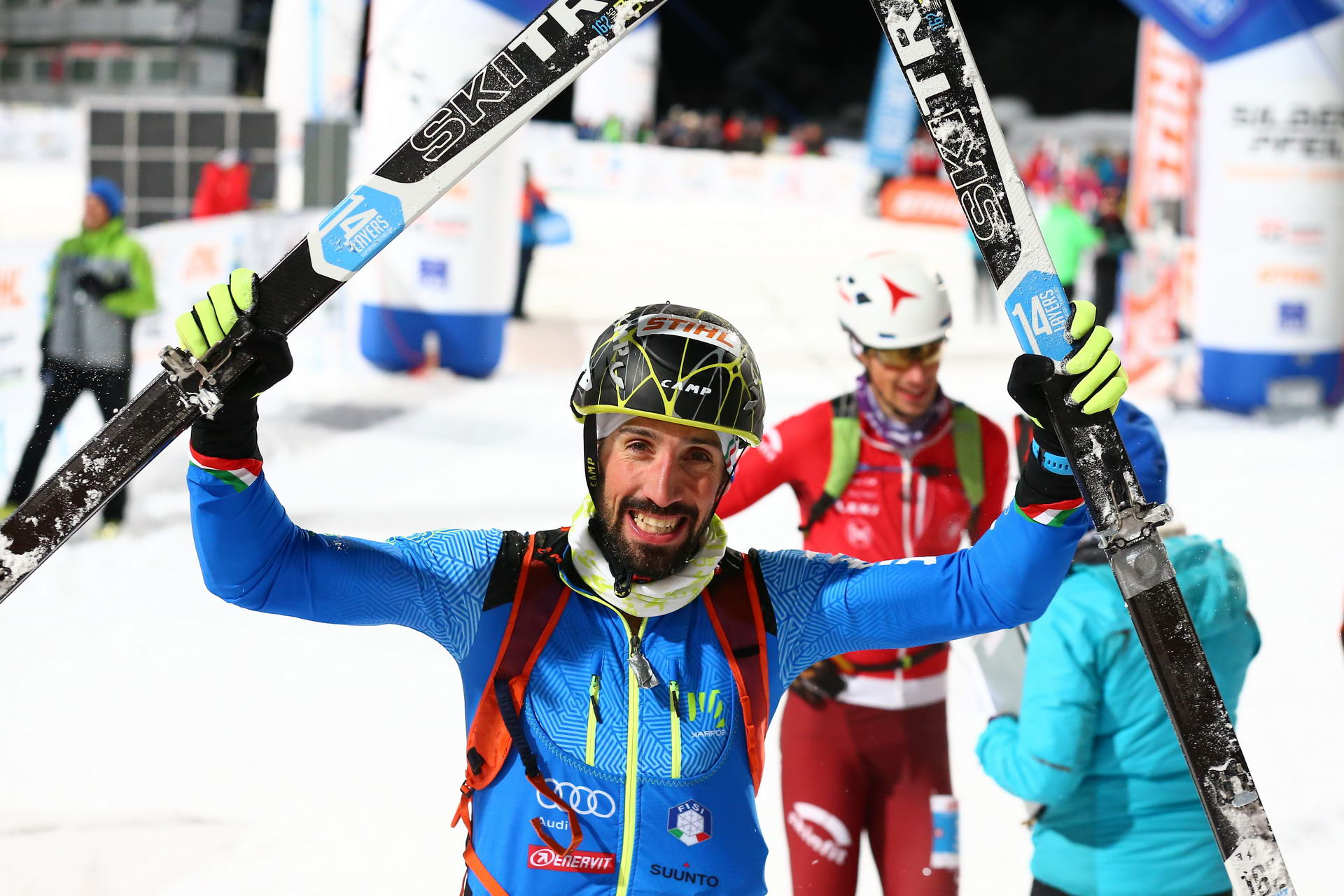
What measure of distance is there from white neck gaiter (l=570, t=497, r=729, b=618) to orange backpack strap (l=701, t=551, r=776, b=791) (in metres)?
0.06

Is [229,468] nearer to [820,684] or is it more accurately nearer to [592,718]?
[592,718]

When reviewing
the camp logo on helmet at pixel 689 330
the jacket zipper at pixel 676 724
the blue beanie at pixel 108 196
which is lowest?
the jacket zipper at pixel 676 724

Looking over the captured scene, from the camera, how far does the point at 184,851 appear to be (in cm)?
459

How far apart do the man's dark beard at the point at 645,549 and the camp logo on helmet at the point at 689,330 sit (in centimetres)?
31

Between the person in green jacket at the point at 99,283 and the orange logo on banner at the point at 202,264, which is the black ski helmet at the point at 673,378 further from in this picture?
the orange logo on banner at the point at 202,264

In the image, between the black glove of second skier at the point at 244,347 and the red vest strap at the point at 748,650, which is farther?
the red vest strap at the point at 748,650

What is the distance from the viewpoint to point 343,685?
6.01m

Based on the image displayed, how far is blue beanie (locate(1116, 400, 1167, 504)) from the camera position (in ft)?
9.63

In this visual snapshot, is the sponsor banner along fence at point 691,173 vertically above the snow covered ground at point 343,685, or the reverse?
the sponsor banner along fence at point 691,173

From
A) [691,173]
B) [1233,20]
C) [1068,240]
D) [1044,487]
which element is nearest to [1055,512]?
[1044,487]

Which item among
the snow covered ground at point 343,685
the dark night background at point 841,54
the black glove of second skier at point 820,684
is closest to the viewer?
the black glove of second skier at point 820,684

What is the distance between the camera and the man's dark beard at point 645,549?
2342 mm

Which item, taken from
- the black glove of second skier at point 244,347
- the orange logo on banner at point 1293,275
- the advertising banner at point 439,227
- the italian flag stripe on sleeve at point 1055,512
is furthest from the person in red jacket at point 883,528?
the orange logo on banner at point 1293,275

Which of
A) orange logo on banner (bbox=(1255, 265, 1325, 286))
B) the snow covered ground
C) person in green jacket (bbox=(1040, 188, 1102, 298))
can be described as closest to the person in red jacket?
the snow covered ground
